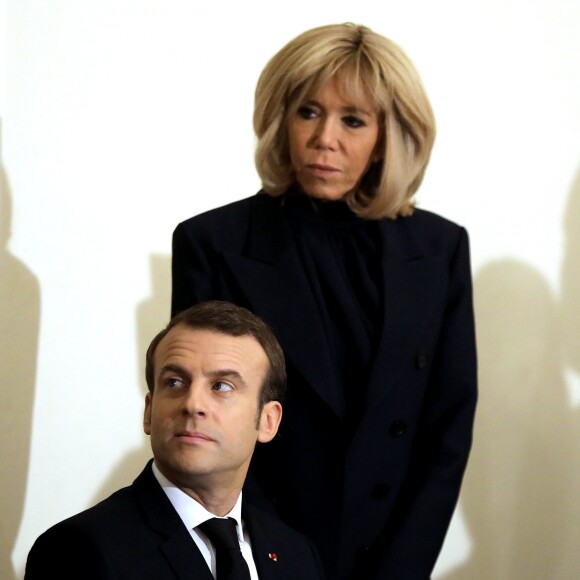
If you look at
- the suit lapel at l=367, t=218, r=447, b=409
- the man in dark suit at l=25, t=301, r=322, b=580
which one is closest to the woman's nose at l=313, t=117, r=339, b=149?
the suit lapel at l=367, t=218, r=447, b=409

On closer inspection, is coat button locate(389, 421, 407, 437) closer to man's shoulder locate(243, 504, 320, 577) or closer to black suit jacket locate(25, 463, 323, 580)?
man's shoulder locate(243, 504, 320, 577)

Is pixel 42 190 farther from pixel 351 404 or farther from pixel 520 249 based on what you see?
pixel 520 249

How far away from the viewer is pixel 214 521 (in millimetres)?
2293

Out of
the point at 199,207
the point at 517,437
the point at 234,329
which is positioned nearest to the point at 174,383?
the point at 234,329

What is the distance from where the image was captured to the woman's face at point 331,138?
3014 millimetres

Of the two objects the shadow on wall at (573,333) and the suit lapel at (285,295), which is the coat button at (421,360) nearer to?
the suit lapel at (285,295)

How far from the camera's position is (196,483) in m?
2.29

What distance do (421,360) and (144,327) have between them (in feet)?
3.60

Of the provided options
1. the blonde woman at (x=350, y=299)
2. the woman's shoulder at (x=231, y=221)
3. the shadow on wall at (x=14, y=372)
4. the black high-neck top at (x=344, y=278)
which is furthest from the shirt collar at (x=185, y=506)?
the shadow on wall at (x=14, y=372)

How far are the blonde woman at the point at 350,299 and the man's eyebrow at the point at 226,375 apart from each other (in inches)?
22.4

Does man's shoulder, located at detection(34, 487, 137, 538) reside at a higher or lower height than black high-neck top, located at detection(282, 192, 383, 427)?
lower

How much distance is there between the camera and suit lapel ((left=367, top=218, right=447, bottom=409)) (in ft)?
9.75

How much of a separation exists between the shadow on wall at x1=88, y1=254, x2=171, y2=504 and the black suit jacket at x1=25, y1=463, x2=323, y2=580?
1505 mm

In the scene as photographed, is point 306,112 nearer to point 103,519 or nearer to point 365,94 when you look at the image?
point 365,94
